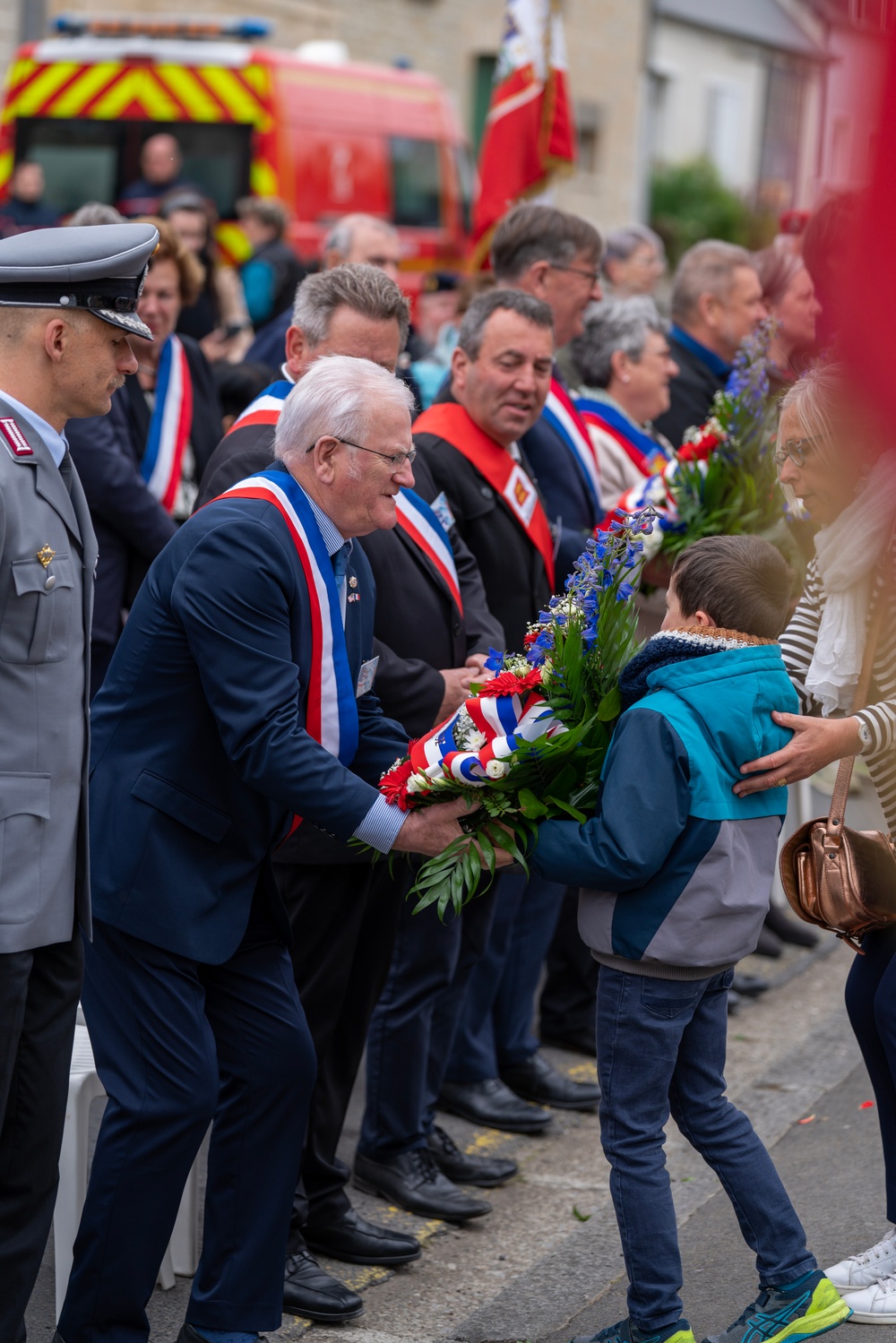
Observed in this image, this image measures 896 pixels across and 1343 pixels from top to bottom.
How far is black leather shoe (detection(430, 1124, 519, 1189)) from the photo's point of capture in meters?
4.34

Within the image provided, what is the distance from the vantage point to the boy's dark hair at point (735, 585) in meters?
3.18

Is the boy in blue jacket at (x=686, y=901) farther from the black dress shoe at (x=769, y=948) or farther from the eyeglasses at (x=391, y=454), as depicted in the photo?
the black dress shoe at (x=769, y=948)

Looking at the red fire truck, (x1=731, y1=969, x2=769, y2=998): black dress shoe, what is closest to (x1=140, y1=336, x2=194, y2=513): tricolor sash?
(x1=731, y1=969, x2=769, y2=998): black dress shoe

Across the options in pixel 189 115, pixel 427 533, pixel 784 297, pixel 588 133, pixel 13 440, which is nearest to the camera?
pixel 13 440

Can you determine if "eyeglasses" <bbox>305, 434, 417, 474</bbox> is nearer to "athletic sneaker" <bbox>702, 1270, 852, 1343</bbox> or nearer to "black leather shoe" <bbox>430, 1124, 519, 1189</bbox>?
"athletic sneaker" <bbox>702, 1270, 852, 1343</bbox>

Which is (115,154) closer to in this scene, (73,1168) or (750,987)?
(750,987)

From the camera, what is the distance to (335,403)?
3.11 metres

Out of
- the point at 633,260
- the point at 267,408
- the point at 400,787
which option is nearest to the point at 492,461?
the point at 267,408

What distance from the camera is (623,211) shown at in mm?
27328

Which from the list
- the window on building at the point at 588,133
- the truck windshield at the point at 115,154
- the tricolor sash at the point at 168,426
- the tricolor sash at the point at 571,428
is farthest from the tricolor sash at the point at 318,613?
the window on building at the point at 588,133

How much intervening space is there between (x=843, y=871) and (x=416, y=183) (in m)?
12.9

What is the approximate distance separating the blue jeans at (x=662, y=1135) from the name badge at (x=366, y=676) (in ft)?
2.57

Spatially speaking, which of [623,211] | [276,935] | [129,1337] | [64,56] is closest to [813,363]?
[276,935]

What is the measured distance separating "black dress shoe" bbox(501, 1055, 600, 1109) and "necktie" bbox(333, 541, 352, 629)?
7.47 feet
